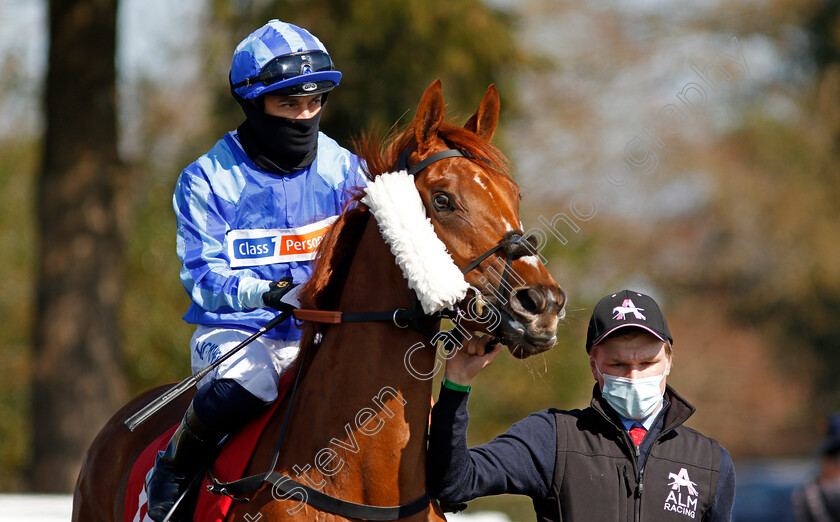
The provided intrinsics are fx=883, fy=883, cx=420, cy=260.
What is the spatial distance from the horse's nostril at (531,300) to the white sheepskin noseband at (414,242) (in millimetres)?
161

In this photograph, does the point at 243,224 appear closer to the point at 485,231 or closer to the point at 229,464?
the point at 229,464

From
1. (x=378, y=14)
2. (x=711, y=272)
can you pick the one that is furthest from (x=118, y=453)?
(x=711, y=272)

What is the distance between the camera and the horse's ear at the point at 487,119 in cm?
Result: 294

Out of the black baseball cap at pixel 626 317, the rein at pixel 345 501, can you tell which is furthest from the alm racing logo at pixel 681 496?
the rein at pixel 345 501

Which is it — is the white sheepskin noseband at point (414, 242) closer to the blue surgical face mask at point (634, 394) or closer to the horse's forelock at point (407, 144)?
the horse's forelock at point (407, 144)

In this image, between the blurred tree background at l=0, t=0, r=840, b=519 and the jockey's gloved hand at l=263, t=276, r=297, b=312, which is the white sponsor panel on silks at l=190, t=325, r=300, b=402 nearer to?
the jockey's gloved hand at l=263, t=276, r=297, b=312

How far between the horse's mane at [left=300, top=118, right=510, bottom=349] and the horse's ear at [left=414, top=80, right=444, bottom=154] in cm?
4

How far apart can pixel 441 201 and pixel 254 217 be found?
79cm

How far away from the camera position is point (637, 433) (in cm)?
264

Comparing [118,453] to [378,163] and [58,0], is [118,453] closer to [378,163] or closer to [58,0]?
[378,163]

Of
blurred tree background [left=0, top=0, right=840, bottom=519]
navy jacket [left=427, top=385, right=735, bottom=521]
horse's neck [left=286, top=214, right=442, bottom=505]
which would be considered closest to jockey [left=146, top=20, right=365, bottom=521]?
horse's neck [left=286, top=214, right=442, bottom=505]

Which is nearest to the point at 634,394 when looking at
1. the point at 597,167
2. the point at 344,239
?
the point at 344,239

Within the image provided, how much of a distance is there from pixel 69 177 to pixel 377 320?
22.1ft

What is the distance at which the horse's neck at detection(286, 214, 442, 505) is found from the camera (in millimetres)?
2617
